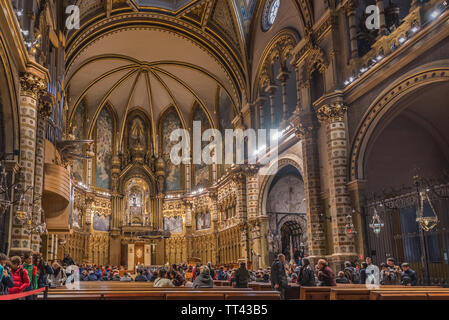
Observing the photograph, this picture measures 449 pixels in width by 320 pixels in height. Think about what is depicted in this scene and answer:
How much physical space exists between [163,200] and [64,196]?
Result: 18998 mm

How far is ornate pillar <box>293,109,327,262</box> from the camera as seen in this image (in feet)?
54.6

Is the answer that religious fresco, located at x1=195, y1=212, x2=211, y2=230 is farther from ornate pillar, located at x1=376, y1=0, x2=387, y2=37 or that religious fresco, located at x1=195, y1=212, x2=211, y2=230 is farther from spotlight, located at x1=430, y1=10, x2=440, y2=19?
spotlight, located at x1=430, y1=10, x2=440, y2=19

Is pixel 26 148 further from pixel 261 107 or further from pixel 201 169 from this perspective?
pixel 201 169

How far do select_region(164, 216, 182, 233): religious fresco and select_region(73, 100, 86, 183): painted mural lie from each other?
277 inches

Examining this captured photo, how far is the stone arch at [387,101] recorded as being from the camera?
11984 millimetres

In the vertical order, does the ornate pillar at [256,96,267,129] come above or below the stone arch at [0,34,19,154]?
above

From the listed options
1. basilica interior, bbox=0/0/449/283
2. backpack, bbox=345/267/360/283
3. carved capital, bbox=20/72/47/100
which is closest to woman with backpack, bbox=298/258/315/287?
backpack, bbox=345/267/360/283

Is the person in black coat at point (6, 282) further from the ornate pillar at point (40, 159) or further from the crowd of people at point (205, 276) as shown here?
the ornate pillar at point (40, 159)

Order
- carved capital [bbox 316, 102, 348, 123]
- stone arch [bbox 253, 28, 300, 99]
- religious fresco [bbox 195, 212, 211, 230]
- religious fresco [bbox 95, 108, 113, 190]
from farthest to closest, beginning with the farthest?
1. religious fresco [bbox 95, 108, 113, 190]
2. religious fresco [bbox 195, 212, 211, 230]
3. stone arch [bbox 253, 28, 300, 99]
4. carved capital [bbox 316, 102, 348, 123]

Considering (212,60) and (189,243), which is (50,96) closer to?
(212,60)

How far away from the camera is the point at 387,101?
14023 mm

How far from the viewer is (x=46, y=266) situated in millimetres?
9320

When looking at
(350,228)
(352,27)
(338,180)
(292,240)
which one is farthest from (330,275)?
(292,240)
